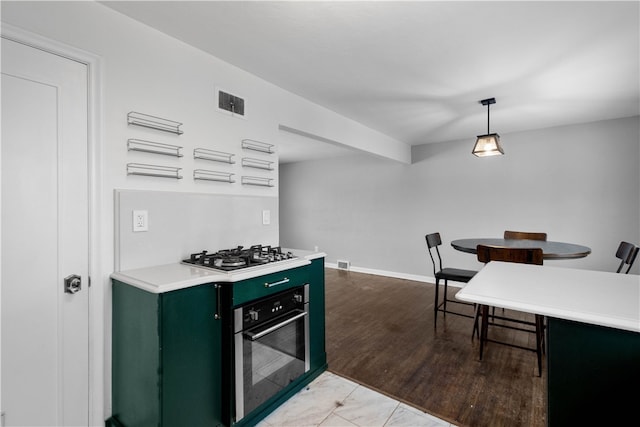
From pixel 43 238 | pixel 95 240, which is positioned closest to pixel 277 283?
pixel 95 240

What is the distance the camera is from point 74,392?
1500mm

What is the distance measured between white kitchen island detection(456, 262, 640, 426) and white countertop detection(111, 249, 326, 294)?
1047mm

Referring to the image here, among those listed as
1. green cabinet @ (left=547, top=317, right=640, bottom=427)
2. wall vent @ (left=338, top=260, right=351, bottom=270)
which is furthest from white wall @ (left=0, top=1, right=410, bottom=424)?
wall vent @ (left=338, top=260, right=351, bottom=270)

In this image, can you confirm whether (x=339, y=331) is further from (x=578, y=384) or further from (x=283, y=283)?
(x=578, y=384)

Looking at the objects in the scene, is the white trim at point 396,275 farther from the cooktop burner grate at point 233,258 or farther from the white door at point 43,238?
the white door at point 43,238

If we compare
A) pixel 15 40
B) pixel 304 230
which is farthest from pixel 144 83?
pixel 304 230

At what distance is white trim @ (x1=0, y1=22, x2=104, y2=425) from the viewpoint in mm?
1553

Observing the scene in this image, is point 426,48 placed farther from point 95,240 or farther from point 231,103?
point 95,240

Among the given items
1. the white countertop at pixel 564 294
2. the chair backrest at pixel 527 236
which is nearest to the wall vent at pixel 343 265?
the chair backrest at pixel 527 236

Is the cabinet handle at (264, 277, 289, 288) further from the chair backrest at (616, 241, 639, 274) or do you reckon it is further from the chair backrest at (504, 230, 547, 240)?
the chair backrest at (504, 230, 547, 240)

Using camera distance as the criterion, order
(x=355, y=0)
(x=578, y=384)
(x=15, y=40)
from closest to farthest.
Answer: (x=578, y=384), (x=15, y=40), (x=355, y=0)

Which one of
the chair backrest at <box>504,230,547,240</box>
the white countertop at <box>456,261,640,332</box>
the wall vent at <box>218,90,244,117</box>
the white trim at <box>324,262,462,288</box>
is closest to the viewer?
the white countertop at <box>456,261,640,332</box>

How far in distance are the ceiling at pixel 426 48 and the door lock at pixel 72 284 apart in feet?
4.75

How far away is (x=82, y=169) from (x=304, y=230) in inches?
205
